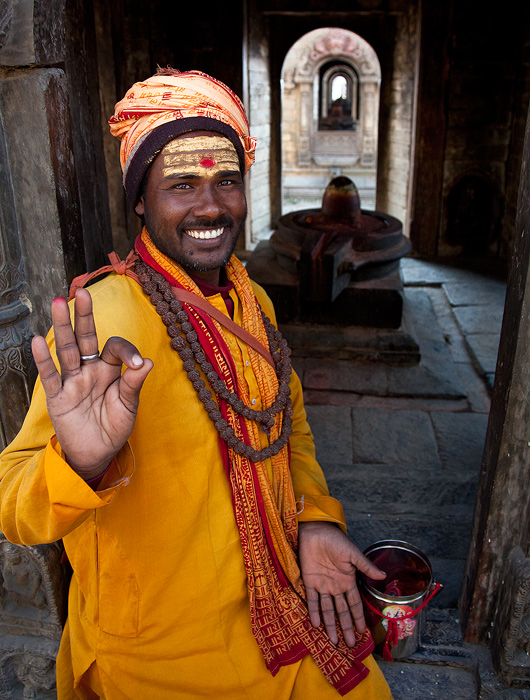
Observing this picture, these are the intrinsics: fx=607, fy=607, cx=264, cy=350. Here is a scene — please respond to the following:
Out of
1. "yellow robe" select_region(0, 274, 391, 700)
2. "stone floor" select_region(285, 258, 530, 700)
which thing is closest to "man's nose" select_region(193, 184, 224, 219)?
"yellow robe" select_region(0, 274, 391, 700)

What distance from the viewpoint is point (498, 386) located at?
1.84m

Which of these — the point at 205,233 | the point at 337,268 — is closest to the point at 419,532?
the point at 205,233

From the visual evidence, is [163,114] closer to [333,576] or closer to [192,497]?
[192,497]

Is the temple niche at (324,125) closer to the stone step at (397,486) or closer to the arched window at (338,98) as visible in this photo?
the arched window at (338,98)

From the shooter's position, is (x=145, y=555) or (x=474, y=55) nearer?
(x=145, y=555)

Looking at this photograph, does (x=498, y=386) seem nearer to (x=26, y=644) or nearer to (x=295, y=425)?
(x=295, y=425)

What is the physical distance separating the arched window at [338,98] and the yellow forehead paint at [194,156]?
1991cm

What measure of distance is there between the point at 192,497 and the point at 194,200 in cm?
78

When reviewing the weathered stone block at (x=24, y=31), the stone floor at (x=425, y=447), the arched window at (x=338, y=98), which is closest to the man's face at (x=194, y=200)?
the weathered stone block at (x=24, y=31)

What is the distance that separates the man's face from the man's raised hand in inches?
21.0

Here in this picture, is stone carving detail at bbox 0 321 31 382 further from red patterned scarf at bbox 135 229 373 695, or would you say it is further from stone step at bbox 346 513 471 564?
stone step at bbox 346 513 471 564

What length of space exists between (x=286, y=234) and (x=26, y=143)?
3.86 metres

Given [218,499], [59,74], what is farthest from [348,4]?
[218,499]

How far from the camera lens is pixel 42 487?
1.25 m
